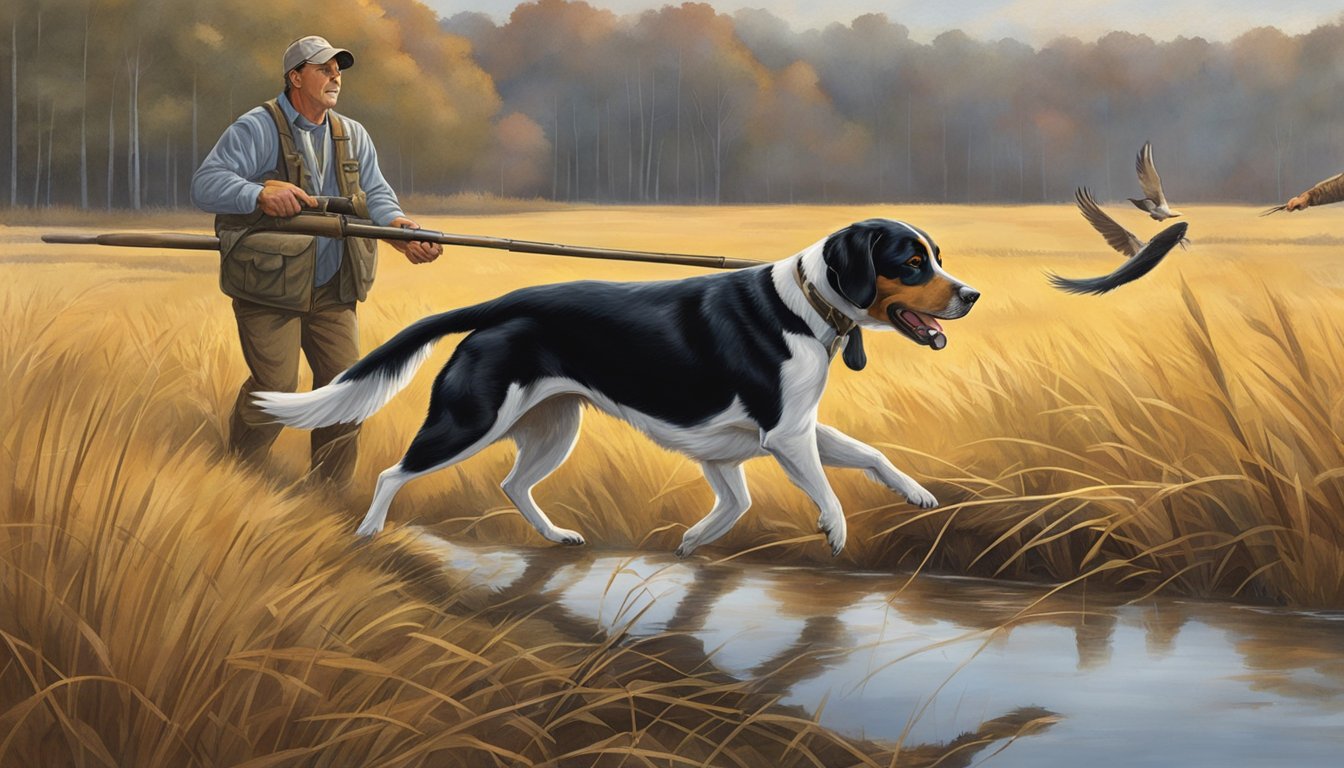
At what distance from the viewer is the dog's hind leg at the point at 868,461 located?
4.79 metres

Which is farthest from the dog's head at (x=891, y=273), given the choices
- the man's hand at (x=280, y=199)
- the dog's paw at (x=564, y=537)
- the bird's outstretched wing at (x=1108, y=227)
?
the man's hand at (x=280, y=199)

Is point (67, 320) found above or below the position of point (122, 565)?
above

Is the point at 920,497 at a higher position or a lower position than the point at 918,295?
lower

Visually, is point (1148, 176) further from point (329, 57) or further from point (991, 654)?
point (329, 57)

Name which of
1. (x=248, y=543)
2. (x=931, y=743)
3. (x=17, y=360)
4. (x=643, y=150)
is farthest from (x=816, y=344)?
(x=643, y=150)

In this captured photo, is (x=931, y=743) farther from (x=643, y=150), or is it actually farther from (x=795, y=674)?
(x=643, y=150)

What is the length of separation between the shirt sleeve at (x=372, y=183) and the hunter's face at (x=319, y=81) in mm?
230

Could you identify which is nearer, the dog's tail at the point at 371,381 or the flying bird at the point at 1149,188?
the dog's tail at the point at 371,381

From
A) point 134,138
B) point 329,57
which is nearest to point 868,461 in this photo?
point 329,57

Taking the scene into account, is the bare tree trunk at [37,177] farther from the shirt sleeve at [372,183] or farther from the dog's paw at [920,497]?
the dog's paw at [920,497]

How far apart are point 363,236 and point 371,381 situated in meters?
0.68

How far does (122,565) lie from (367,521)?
6.26 ft

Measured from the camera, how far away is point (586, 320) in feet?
16.0

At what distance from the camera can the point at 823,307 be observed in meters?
4.58
